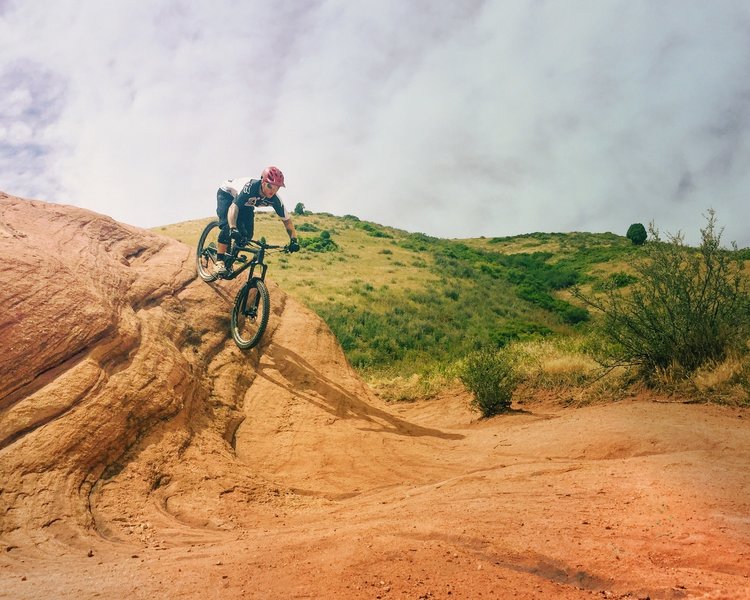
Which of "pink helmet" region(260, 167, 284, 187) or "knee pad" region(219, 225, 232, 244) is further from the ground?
"pink helmet" region(260, 167, 284, 187)

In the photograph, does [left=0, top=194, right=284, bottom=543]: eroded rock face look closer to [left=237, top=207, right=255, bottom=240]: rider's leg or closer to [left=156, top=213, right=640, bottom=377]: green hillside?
[left=237, top=207, right=255, bottom=240]: rider's leg

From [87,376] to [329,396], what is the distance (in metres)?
4.01

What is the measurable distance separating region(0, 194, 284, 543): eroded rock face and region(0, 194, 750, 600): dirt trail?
0.08ft

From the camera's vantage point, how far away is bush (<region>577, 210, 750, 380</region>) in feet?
29.7

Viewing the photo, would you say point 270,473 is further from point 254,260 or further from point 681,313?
point 681,313

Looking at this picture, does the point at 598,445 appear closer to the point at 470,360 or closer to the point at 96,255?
the point at 470,360

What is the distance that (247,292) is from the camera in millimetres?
8836

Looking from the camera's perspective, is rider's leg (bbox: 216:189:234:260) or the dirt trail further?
rider's leg (bbox: 216:189:234:260)

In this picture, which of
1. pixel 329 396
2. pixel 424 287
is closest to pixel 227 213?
pixel 329 396

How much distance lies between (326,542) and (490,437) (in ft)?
17.5

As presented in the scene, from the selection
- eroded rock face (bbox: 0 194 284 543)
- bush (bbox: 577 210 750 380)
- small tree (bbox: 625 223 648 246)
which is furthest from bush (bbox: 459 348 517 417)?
small tree (bbox: 625 223 648 246)

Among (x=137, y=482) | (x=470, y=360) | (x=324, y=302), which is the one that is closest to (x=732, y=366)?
(x=470, y=360)

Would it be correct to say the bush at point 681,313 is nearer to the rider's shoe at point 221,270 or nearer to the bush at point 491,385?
the bush at point 491,385

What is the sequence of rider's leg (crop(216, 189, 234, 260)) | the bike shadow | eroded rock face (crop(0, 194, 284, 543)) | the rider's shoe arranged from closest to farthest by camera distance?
eroded rock face (crop(0, 194, 284, 543))
the bike shadow
the rider's shoe
rider's leg (crop(216, 189, 234, 260))
